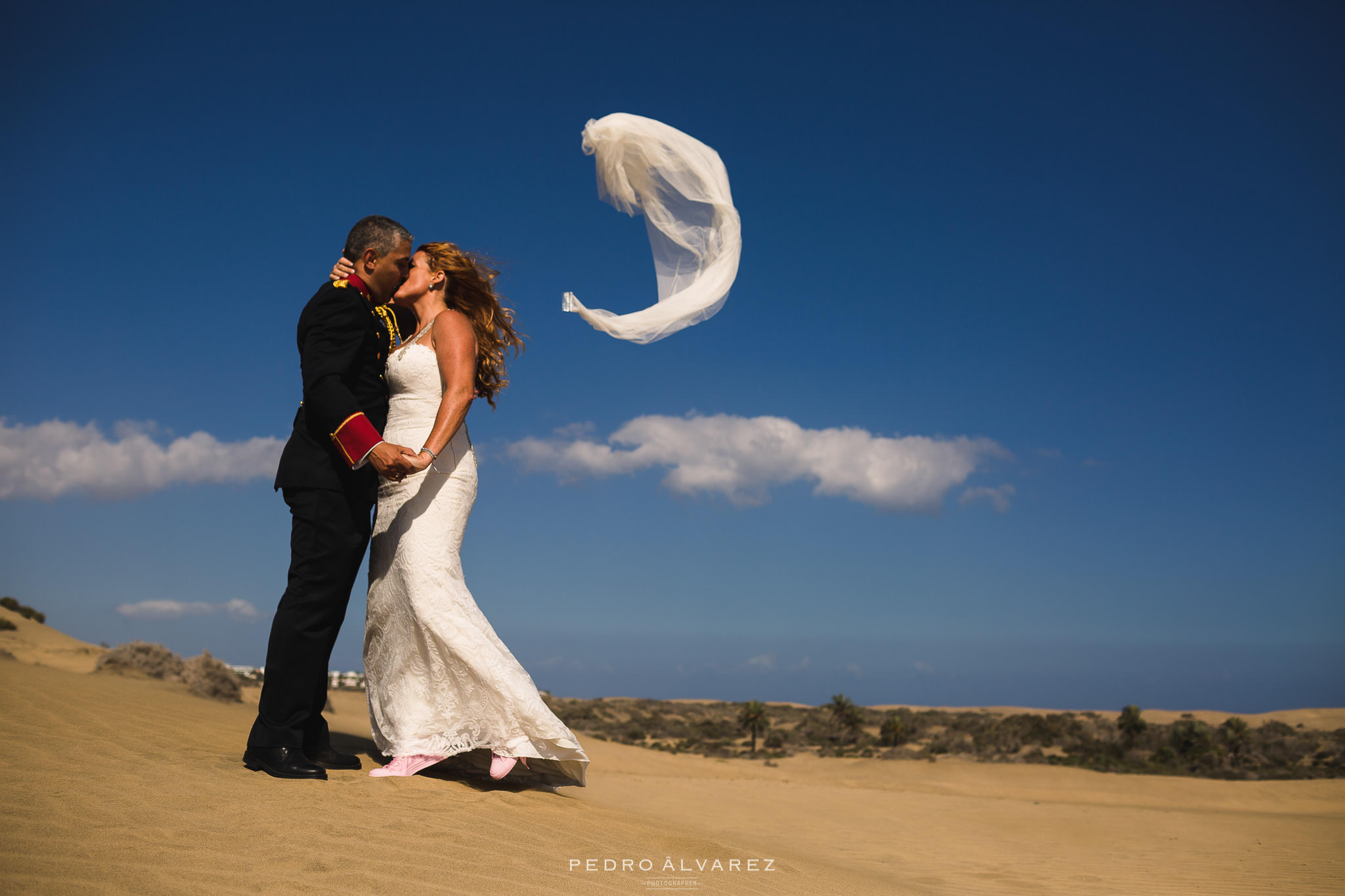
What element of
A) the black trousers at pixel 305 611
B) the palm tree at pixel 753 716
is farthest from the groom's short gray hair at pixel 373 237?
the palm tree at pixel 753 716

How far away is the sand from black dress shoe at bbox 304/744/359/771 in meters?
0.25

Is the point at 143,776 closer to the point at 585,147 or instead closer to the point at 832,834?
the point at 585,147

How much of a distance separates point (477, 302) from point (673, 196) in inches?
68.5

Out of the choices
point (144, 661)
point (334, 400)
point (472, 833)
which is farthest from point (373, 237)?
point (144, 661)

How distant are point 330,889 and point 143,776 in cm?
159

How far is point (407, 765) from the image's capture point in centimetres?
419

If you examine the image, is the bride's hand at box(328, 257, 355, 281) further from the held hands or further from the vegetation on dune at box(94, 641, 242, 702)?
the vegetation on dune at box(94, 641, 242, 702)

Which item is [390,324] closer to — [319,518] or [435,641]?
[319,518]

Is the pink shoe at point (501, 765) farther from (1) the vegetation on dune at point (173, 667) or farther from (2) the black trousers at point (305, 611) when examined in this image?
(1) the vegetation on dune at point (173, 667)

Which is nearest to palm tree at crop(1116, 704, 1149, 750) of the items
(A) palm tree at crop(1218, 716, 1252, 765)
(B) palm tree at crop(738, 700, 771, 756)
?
(A) palm tree at crop(1218, 716, 1252, 765)

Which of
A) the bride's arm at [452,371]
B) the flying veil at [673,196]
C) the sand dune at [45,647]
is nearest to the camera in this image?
the bride's arm at [452,371]

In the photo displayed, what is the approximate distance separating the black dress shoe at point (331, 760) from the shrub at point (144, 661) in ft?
27.7

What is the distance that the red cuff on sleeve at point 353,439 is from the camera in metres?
4.00

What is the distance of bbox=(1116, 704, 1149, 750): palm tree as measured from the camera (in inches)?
945
